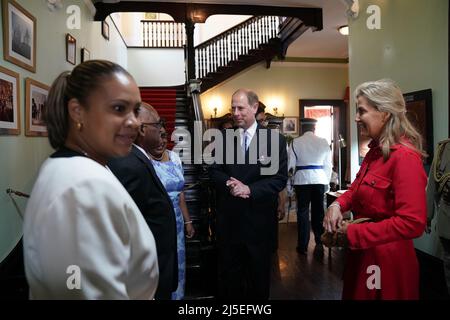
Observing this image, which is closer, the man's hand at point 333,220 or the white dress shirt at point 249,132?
the man's hand at point 333,220

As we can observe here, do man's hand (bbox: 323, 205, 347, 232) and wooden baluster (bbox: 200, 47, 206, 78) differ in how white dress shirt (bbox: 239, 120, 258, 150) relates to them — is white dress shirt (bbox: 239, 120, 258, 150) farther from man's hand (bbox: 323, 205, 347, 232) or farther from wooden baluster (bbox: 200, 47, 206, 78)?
wooden baluster (bbox: 200, 47, 206, 78)

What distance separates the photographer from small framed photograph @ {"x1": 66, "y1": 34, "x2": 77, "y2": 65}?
12.8ft

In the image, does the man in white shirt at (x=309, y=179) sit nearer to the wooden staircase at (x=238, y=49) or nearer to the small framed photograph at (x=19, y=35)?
the small framed photograph at (x=19, y=35)

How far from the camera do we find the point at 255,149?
226cm

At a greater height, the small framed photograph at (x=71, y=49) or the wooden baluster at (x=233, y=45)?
the wooden baluster at (x=233, y=45)

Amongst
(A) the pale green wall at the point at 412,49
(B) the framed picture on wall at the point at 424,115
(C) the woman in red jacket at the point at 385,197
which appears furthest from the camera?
(B) the framed picture on wall at the point at 424,115

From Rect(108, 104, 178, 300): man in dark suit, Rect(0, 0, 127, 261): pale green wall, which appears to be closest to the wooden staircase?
A: Rect(0, 0, 127, 261): pale green wall

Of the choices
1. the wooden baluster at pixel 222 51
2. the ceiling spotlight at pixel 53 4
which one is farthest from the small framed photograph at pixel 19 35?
the wooden baluster at pixel 222 51

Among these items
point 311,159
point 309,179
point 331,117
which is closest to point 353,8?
point 311,159

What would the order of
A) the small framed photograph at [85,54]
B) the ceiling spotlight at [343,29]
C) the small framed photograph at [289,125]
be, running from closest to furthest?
the small framed photograph at [85,54]
the ceiling spotlight at [343,29]
the small framed photograph at [289,125]

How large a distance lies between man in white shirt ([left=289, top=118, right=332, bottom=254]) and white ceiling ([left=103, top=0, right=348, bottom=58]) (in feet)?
6.41

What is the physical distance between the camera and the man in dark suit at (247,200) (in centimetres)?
223

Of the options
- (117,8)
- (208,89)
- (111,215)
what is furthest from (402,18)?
(208,89)

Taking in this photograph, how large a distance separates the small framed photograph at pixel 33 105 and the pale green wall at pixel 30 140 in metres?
0.05
